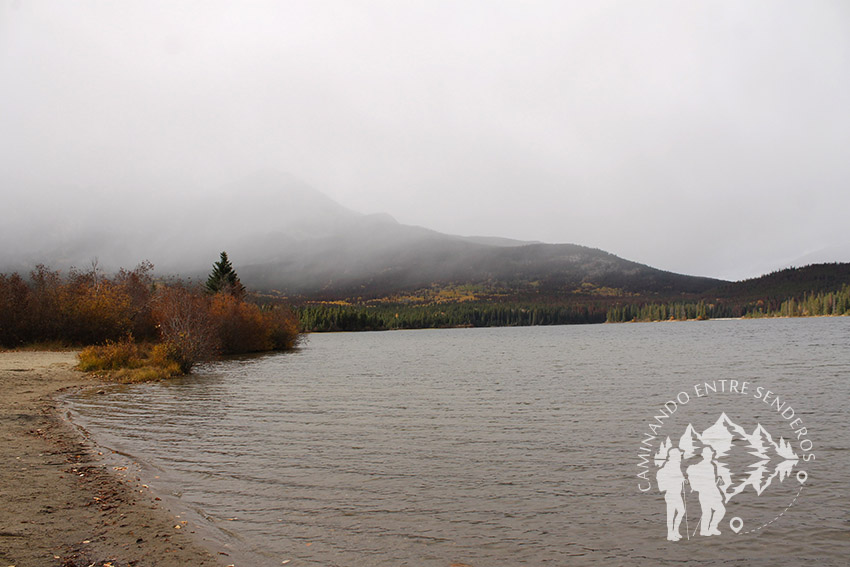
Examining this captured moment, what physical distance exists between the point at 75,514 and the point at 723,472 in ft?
50.7

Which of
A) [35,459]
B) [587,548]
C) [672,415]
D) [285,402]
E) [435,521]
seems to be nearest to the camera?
[587,548]

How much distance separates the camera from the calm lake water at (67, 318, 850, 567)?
9.63 m

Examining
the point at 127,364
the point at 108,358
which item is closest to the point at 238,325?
the point at 127,364

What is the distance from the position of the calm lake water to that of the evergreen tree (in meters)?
59.2

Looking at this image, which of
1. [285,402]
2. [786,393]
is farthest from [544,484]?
[786,393]

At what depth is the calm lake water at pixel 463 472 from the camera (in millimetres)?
9633

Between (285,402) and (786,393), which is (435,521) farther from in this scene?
(786,393)

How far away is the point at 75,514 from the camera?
10031mm

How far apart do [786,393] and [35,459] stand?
113ft

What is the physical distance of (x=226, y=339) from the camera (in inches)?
2874

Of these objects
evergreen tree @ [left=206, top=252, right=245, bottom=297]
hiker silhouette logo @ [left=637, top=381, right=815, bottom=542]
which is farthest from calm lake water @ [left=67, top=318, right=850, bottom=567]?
evergreen tree @ [left=206, top=252, right=245, bottom=297]

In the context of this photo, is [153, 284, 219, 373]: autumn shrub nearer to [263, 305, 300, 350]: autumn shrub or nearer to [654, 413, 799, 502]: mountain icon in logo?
[263, 305, 300, 350]: autumn shrub

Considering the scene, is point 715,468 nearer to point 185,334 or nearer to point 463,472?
point 463,472

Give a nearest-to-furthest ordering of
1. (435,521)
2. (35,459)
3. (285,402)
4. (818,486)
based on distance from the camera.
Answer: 1. (435,521)
2. (818,486)
3. (35,459)
4. (285,402)
